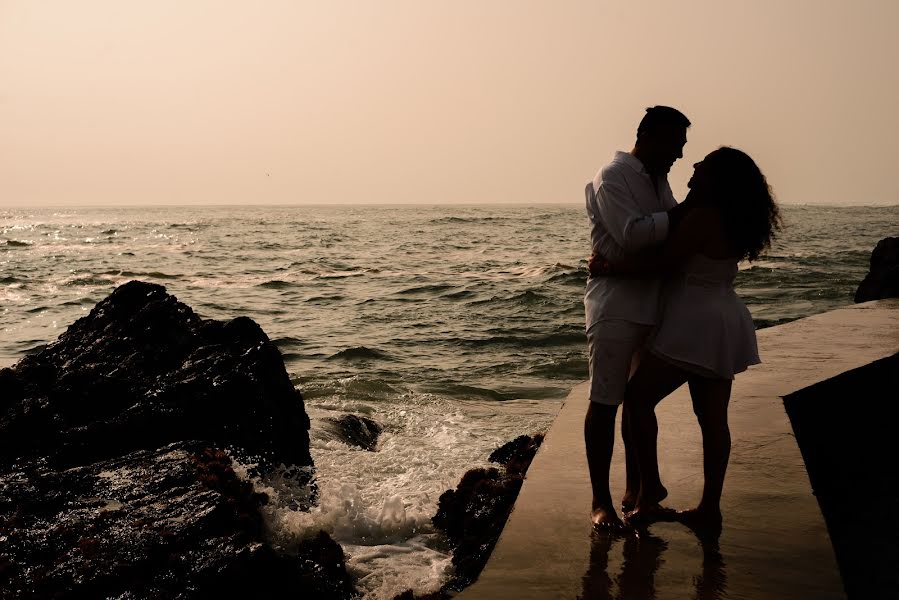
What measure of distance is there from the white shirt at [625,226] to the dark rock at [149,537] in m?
1.94

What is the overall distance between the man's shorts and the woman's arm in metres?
0.24

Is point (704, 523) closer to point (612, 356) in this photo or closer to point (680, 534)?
point (680, 534)

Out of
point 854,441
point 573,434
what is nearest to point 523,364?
point 854,441

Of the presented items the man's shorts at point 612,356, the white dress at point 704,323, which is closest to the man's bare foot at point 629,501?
the man's shorts at point 612,356

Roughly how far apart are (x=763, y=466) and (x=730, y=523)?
86 centimetres

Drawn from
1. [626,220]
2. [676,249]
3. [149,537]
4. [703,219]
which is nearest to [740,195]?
[703,219]

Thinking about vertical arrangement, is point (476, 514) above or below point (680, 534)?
below

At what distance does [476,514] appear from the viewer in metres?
4.71

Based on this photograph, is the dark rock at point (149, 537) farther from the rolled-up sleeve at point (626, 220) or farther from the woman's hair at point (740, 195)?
the woman's hair at point (740, 195)

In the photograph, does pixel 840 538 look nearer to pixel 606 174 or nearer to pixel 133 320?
pixel 606 174

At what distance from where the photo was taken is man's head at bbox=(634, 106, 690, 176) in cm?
331

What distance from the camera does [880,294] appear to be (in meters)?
11.5

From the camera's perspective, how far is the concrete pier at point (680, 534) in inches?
120

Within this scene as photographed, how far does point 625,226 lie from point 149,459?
9.93 feet
